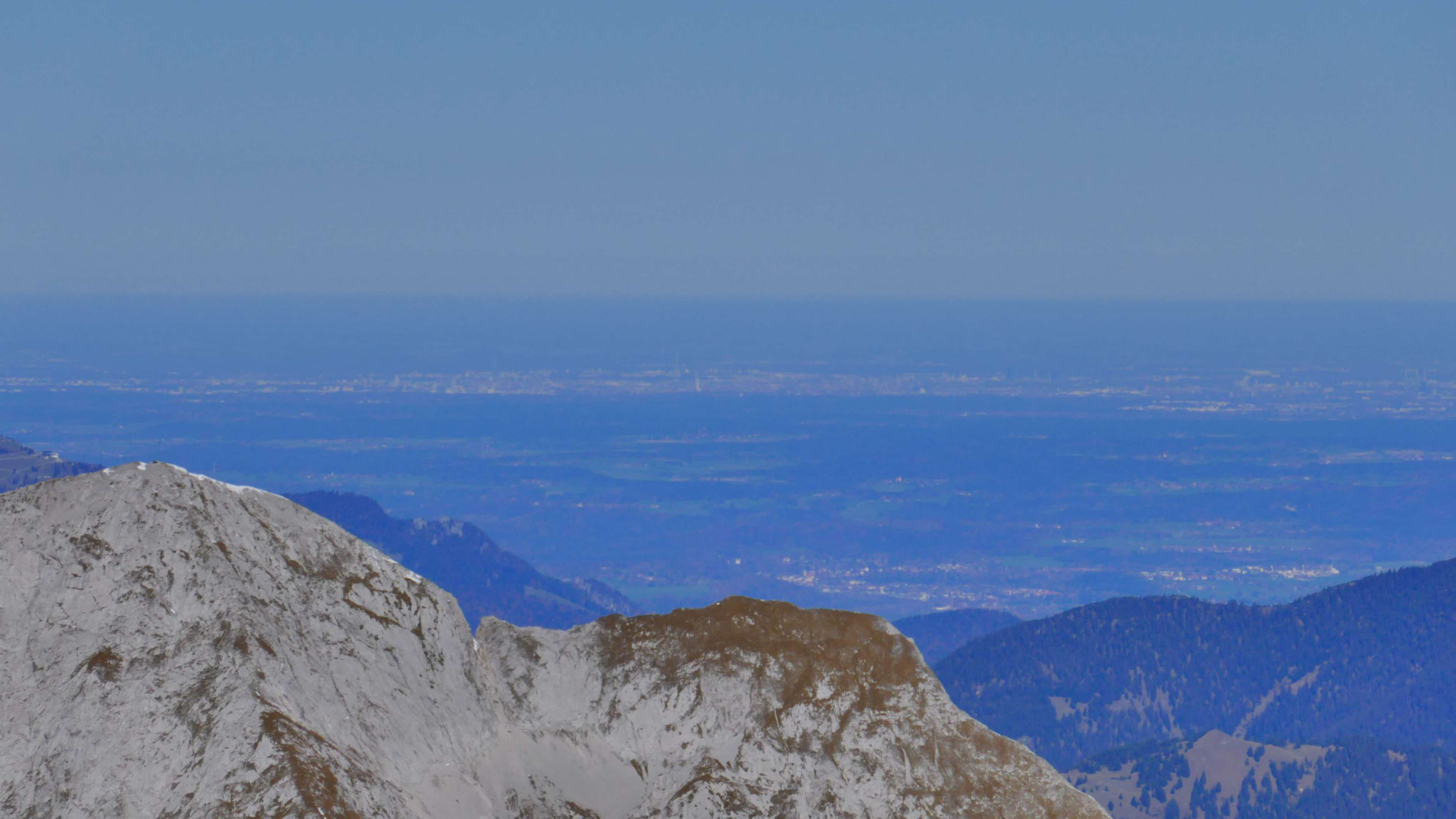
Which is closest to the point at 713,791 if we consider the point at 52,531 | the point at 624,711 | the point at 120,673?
the point at 624,711

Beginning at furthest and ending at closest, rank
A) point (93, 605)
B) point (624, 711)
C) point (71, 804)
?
1. point (624, 711)
2. point (93, 605)
3. point (71, 804)

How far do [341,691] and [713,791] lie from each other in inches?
446

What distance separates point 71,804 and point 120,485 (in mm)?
9031

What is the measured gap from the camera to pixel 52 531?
39094 mm

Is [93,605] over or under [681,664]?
over

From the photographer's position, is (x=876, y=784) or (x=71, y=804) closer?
(x=71, y=804)

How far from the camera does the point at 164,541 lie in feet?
129

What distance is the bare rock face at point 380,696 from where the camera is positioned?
35812 millimetres

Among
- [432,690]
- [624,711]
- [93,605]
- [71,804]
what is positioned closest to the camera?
[71,804]

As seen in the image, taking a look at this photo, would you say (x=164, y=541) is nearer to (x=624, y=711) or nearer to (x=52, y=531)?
(x=52, y=531)

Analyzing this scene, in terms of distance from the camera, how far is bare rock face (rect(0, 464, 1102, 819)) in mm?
35812

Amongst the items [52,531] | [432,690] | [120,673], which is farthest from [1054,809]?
[52,531]

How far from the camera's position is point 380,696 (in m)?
40.5

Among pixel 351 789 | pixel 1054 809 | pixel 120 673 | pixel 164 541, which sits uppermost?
pixel 164 541
